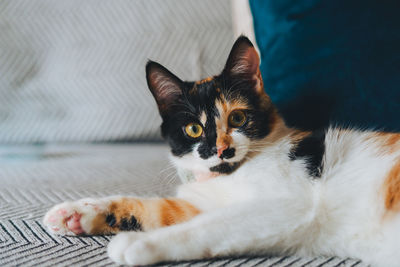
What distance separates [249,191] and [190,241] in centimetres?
18

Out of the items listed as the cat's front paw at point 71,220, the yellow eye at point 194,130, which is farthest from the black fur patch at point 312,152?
the cat's front paw at point 71,220

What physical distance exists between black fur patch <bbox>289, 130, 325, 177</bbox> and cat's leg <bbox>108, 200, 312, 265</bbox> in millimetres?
104

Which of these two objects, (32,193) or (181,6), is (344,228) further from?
(181,6)

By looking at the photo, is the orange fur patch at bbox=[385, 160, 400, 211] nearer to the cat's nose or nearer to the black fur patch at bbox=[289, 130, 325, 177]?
the black fur patch at bbox=[289, 130, 325, 177]

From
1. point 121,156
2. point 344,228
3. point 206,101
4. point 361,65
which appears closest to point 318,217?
point 344,228

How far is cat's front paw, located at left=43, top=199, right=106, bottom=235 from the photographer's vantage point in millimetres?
690

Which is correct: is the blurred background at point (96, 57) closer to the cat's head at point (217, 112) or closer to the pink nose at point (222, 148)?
the cat's head at point (217, 112)

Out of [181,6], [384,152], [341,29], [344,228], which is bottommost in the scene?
[344,228]

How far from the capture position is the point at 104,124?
1.51 m

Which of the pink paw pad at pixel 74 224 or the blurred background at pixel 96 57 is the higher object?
the blurred background at pixel 96 57

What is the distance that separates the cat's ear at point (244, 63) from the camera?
82cm

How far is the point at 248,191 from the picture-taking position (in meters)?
0.71

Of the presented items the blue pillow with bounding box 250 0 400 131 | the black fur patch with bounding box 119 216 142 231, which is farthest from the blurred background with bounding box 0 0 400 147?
the black fur patch with bounding box 119 216 142 231

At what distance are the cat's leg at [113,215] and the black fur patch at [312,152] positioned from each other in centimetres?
27
